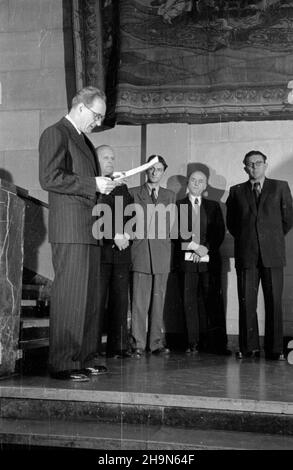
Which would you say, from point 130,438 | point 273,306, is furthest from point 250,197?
point 130,438

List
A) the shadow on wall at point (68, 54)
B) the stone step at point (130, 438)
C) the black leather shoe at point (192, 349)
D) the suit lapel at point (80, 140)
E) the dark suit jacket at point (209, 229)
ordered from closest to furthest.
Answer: the stone step at point (130, 438)
the suit lapel at point (80, 140)
the black leather shoe at point (192, 349)
the dark suit jacket at point (209, 229)
the shadow on wall at point (68, 54)

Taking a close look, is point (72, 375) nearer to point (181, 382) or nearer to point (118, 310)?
point (181, 382)

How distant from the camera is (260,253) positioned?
4.43 m

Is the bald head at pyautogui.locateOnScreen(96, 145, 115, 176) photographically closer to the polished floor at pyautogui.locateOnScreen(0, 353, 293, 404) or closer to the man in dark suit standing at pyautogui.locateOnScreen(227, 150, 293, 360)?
the man in dark suit standing at pyautogui.locateOnScreen(227, 150, 293, 360)

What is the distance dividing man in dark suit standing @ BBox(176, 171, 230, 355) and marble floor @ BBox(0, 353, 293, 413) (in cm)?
83

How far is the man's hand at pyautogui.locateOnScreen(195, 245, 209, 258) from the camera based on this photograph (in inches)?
187

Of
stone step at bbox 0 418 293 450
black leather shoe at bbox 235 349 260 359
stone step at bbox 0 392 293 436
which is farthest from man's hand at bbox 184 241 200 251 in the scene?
stone step at bbox 0 418 293 450

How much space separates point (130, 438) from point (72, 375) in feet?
2.45

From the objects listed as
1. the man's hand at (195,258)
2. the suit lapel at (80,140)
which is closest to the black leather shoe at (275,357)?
the man's hand at (195,258)

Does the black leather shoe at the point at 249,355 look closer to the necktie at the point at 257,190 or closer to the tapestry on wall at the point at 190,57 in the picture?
the necktie at the point at 257,190

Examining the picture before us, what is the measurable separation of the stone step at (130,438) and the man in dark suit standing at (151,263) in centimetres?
196

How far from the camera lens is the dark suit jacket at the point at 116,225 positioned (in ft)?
14.5

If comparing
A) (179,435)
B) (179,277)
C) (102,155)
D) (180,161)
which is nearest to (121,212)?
(102,155)

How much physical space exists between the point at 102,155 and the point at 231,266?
78.0 inches
